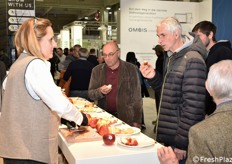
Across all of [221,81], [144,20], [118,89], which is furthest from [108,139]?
[144,20]

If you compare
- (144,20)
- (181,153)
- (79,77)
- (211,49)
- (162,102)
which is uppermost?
(144,20)

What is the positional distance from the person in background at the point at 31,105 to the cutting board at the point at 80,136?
0.26 metres

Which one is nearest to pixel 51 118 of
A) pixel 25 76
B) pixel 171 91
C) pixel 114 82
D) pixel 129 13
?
pixel 25 76

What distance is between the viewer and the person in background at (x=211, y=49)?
347 centimetres

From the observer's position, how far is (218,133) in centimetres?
138

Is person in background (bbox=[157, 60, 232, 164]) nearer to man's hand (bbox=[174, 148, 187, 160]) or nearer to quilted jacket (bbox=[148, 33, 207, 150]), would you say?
quilted jacket (bbox=[148, 33, 207, 150])

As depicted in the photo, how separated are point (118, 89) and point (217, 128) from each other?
2185mm

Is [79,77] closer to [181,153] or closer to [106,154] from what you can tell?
[181,153]

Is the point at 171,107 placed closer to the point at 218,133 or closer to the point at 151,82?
the point at 151,82

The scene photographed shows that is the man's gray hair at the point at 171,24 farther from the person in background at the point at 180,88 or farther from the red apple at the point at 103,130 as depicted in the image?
the red apple at the point at 103,130

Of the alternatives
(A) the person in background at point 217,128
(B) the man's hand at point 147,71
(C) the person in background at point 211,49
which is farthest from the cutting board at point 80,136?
(C) the person in background at point 211,49

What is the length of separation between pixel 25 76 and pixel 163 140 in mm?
1224

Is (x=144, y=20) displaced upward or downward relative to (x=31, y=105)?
upward

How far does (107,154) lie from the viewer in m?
2.00
